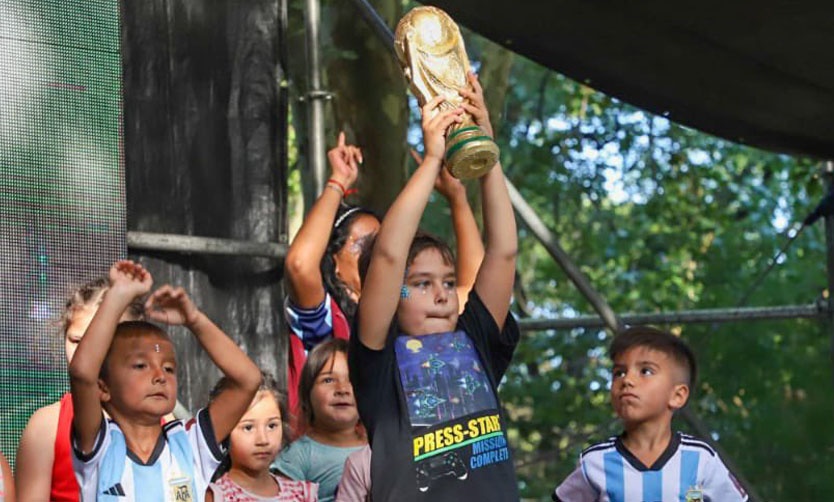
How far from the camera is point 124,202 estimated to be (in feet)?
13.1

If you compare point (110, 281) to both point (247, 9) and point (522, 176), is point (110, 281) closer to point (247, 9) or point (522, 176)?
point (247, 9)

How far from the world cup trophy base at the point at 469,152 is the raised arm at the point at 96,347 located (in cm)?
74

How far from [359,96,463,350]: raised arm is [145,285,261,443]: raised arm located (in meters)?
0.34

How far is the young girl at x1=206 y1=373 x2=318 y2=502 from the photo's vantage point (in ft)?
14.6

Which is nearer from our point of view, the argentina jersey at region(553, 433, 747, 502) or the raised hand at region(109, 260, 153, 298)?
the raised hand at region(109, 260, 153, 298)

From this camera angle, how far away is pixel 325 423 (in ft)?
15.5

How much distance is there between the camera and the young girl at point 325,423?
15.3 feet

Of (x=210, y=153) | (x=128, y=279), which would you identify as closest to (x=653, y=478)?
(x=128, y=279)

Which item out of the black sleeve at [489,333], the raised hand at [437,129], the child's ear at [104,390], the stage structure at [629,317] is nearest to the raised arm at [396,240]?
the raised hand at [437,129]

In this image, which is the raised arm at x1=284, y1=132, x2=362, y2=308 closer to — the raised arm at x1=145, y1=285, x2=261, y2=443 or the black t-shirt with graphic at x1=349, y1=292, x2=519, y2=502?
the raised arm at x1=145, y1=285, x2=261, y2=443

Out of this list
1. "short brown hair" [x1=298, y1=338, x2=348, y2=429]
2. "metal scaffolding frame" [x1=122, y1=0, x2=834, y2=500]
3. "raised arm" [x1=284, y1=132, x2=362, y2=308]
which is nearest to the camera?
"short brown hair" [x1=298, y1=338, x2=348, y2=429]

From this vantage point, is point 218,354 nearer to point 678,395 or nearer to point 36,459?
point 36,459

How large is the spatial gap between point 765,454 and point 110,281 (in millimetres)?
8506

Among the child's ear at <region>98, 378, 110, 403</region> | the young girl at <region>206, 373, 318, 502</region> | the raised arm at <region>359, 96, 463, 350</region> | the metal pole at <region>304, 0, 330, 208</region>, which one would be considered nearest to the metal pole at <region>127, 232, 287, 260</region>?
the young girl at <region>206, 373, 318, 502</region>
